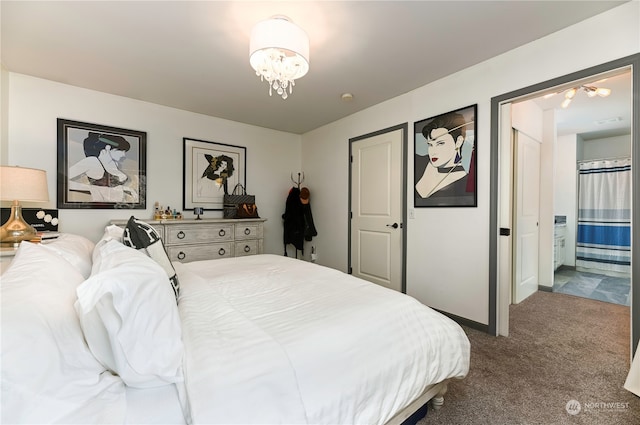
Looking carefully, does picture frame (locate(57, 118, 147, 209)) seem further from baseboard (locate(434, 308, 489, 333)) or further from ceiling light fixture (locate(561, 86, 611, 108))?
ceiling light fixture (locate(561, 86, 611, 108))

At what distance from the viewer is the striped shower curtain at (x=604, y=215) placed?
420cm

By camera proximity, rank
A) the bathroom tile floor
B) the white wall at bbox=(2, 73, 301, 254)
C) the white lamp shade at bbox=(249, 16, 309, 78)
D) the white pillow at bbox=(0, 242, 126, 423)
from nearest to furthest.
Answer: the white pillow at bbox=(0, 242, 126, 423)
the white lamp shade at bbox=(249, 16, 309, 78)
the white wall at bbox=(2, 73, 301, 254)
the bathroom tile floor

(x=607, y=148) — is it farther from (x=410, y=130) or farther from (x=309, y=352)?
(x=309, y=352)

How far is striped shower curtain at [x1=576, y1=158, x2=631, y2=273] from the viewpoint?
13.8 ft

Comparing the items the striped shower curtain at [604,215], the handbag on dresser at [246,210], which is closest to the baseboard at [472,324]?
the handbag on dresser at [246,210]

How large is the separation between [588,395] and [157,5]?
351 centimetres

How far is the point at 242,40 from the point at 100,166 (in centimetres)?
214

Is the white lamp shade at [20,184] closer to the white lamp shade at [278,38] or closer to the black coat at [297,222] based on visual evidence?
the white lamp shade at [278,38]

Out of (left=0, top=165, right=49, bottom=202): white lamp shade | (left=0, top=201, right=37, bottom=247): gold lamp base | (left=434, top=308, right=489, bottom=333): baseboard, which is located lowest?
(left=434, top=308, right=489, bottom=333): baseboard

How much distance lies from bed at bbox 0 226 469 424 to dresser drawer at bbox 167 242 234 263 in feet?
5.67

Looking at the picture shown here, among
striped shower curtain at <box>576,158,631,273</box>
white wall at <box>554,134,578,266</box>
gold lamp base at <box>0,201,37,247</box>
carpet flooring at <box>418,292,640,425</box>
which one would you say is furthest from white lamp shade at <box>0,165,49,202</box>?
striped shower curtain at <box>576,158,631,273</box>

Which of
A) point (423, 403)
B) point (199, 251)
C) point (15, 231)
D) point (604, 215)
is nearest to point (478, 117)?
point (423, 403)

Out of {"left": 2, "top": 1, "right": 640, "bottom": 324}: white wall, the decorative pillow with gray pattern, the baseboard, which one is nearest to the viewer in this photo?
the decorative pillow with gray pattern

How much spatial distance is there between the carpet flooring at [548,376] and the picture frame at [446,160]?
1226 millimetres
